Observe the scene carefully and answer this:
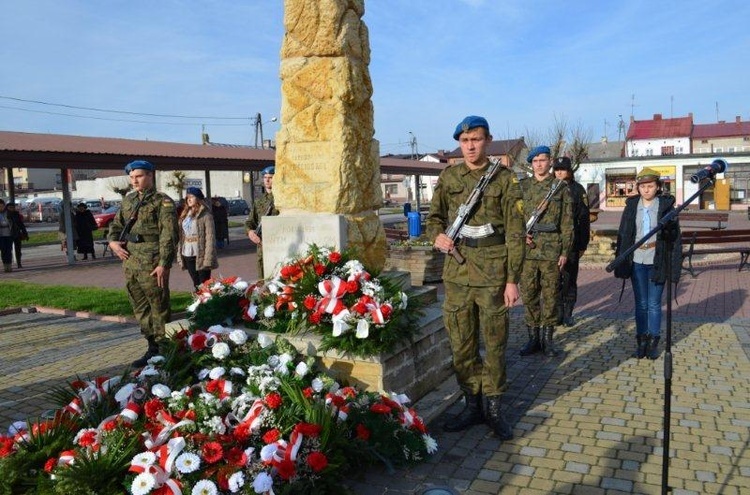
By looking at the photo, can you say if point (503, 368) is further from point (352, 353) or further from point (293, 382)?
point (293, 382)

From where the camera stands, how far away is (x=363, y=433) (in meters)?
3.56

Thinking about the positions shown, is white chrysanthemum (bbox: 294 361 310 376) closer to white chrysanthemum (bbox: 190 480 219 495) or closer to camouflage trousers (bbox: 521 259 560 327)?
white chrysanthemum (bbox: 190 480 219 495)

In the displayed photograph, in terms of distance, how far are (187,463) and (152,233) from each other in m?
3.52

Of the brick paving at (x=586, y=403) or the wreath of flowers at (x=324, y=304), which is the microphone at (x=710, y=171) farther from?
the wreath of flowers at (x=324, y=304)

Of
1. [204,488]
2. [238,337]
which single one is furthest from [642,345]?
[204,488]

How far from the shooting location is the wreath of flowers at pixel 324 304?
4.19 meters

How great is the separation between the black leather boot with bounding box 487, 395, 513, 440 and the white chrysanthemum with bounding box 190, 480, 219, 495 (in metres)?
2.03

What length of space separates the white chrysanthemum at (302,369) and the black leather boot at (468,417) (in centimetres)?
111

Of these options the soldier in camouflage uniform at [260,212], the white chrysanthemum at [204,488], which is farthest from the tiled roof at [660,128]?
the white chrysanthemum at [204,488]

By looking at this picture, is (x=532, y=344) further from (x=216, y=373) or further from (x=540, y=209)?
(x=216, y=373)

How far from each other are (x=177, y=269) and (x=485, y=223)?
41.3ft

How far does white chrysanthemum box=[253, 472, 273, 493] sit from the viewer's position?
2.92 metres

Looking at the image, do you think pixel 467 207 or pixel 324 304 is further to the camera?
pixel 324 304

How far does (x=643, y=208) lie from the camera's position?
19.6 feet
